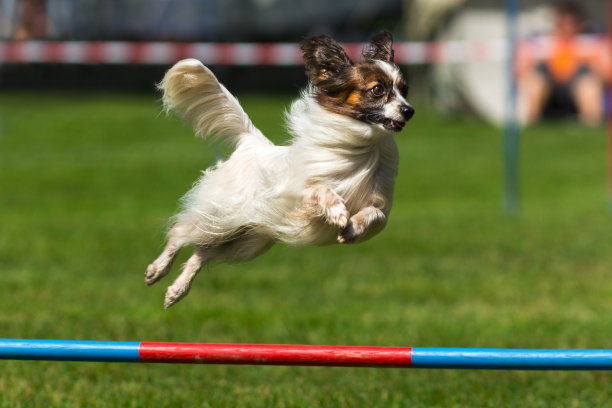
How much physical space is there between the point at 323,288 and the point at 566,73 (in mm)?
12523

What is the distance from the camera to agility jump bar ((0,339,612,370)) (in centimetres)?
382

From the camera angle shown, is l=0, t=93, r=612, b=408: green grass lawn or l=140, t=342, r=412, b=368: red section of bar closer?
l=140, t=342, r=412, b=368: red section of bar

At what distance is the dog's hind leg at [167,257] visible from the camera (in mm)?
5012

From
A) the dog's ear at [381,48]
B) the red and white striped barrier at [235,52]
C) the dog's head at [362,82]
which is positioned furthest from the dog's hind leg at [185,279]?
the red and white striped barrier at [235,52]

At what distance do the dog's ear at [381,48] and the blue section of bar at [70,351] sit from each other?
163cm

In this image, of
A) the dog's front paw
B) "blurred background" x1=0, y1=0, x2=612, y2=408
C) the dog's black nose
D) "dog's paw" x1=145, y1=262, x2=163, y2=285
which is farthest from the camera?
"blurred background" x1=0, y1=0, x2=612, y2=408

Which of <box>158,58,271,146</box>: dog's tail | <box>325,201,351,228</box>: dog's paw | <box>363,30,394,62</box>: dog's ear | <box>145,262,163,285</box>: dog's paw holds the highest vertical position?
<box>363,30,394,62</box>: dog's ear

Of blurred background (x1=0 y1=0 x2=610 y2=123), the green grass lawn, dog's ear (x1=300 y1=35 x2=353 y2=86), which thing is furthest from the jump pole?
dog's ear (x1=300 y1=35 x2=353 y2=86)

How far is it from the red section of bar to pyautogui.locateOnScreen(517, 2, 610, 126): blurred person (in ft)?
51.1

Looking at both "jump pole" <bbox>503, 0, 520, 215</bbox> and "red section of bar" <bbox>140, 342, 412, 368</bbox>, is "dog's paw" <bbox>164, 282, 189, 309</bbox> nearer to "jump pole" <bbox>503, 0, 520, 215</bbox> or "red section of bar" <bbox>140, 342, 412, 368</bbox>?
"red section of bar" <bbox>140, 342, 412, 368</bbox>

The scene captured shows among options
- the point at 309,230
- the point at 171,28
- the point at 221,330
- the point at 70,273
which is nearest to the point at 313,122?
the point at 309,230

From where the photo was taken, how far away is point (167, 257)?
16.6ft

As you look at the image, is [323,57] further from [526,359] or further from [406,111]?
[526,359]

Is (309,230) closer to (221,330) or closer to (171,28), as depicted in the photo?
(221,330)
